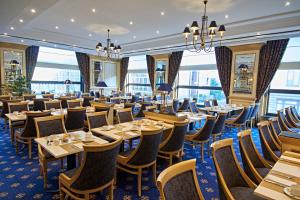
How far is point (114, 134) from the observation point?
3180 mm

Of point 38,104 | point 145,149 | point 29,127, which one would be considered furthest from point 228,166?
point 38,104

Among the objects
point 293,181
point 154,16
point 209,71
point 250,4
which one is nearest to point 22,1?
point 154,16

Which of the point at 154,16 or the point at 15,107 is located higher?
the point at 154,16

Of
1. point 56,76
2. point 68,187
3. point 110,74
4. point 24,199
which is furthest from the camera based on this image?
point 110,74

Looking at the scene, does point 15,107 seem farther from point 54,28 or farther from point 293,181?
point 293,181

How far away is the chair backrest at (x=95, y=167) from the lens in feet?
6.33

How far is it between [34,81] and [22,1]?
266 inches

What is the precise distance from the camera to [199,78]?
31.4 feet

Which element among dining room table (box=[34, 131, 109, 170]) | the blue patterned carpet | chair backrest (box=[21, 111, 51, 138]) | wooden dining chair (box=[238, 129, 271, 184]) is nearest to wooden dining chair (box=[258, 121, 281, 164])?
wooden dining chair (box=[238, 129, 271, 184])

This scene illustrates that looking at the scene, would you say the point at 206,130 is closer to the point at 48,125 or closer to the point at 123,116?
the point at 123,116

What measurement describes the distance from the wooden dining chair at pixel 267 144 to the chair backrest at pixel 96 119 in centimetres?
284

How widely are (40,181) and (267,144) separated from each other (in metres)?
3.57

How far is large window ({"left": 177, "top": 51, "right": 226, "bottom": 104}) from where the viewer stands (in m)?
8.95

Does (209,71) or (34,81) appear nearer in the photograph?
(209,71)
